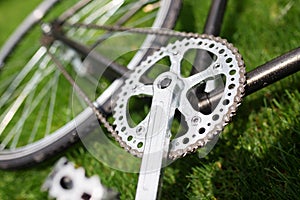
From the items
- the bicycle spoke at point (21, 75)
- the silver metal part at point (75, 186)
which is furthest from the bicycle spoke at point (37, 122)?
the silver metal part at point (75, 186)

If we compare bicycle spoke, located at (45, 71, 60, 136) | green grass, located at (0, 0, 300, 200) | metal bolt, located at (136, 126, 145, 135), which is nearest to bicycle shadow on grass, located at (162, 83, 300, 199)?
green grass, located at (0, 0, 300, 200)

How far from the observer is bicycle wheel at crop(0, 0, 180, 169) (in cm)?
210

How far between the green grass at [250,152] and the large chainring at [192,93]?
0.30 metres

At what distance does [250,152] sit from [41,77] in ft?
3.91

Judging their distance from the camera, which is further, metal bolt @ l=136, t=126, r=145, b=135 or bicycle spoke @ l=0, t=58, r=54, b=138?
bicycle spoke @ l=0, t=58, r=54, b=138

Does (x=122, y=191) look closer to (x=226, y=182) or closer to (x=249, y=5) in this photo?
(x=226, y=182)

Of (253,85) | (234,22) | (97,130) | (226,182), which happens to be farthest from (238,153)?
(234,22)

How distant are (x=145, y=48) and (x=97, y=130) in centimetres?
34

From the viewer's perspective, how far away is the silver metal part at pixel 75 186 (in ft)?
5.38

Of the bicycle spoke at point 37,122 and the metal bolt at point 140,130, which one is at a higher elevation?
the metal bolt at point 140,130

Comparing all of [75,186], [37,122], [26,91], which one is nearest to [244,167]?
[75,186]

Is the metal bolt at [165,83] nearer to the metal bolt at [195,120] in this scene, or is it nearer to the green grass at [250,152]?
the metal bolt at [195,120]

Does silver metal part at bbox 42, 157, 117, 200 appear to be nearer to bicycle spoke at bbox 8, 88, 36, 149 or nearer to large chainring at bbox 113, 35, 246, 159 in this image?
large chainring at bbox 113, 35, 246, 159

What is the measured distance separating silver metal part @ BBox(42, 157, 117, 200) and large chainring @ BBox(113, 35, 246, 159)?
0.95 ft
